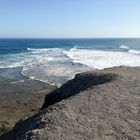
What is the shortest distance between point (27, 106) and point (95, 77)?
5.76 meters

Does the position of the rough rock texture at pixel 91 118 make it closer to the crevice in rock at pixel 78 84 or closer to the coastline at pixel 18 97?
the crevice in rock at pixel 78 84

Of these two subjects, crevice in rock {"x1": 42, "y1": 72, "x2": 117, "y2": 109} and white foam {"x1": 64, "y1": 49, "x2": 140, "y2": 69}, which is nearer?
crevice in rock {"x1": 42, "y1": 72, "x2": 117, "y2": 109}

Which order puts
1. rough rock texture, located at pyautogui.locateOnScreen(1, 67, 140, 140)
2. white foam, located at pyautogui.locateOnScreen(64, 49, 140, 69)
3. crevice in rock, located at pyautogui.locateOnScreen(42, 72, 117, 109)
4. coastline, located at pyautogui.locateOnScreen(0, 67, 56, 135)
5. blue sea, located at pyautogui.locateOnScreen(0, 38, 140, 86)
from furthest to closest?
white foam, located at pyautogui.locateOnScreen(64, 49, 140, 69) < blue sea, located at pyautogui.locateOnScreen(0, 38, 140, 86) < coastline, located at pyautogui.locateOnScreen(0, 67, 56, 135) < crevice in rock, located at pyautogui.locateOnScreen(42, 72, 117, 109) < rough rock texture, located at pyautogui.locateOnScreen(1, 67, 140, 140)

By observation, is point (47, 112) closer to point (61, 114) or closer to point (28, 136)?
point (61, 114)

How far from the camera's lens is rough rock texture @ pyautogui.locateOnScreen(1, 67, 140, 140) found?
7.86 meters

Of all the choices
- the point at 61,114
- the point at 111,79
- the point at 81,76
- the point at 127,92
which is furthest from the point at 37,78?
the point at 61,114

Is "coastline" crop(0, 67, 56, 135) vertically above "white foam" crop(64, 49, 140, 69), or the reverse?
"coastline" crop(0, 67, 56, 135)

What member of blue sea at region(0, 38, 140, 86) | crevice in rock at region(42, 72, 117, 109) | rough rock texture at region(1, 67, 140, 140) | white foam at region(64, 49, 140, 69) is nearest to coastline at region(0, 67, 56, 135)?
blue sea at region(0, 38, 140, 86)

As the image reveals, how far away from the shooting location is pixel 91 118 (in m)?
8.72

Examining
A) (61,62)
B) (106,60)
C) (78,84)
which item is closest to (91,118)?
(78,84)

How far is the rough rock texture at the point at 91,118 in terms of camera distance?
25.8 ft

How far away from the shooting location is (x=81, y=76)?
1519 cm

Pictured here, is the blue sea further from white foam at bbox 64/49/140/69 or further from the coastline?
the coastline

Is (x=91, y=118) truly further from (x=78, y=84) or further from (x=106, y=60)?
(x=106, y=60)
